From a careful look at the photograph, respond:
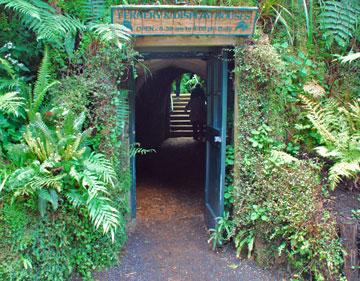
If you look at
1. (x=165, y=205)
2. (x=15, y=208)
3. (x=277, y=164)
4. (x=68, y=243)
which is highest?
(x=277, y=164)

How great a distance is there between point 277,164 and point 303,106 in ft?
3.02

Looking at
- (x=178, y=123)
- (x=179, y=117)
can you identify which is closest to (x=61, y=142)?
(x=178, y=123)

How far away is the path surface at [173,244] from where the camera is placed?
3955 mm

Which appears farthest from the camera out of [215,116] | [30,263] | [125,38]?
[215,116]

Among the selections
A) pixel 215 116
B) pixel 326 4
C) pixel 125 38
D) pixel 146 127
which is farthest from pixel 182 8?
pixel 146 127

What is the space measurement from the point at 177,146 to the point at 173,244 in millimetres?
6511

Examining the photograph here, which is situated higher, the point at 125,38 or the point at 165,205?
the point at 125,38

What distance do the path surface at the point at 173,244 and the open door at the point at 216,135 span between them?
1.42 ft

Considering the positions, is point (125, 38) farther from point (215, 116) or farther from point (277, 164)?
point (277, 164)

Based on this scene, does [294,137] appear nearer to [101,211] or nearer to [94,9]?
[101,211]

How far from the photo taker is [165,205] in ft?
19.6

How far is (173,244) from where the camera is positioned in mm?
4684

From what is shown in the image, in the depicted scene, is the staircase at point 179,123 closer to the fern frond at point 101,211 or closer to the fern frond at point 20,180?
the fern frond at point 101,211

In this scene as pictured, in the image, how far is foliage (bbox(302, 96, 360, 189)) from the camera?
12.4 ft
